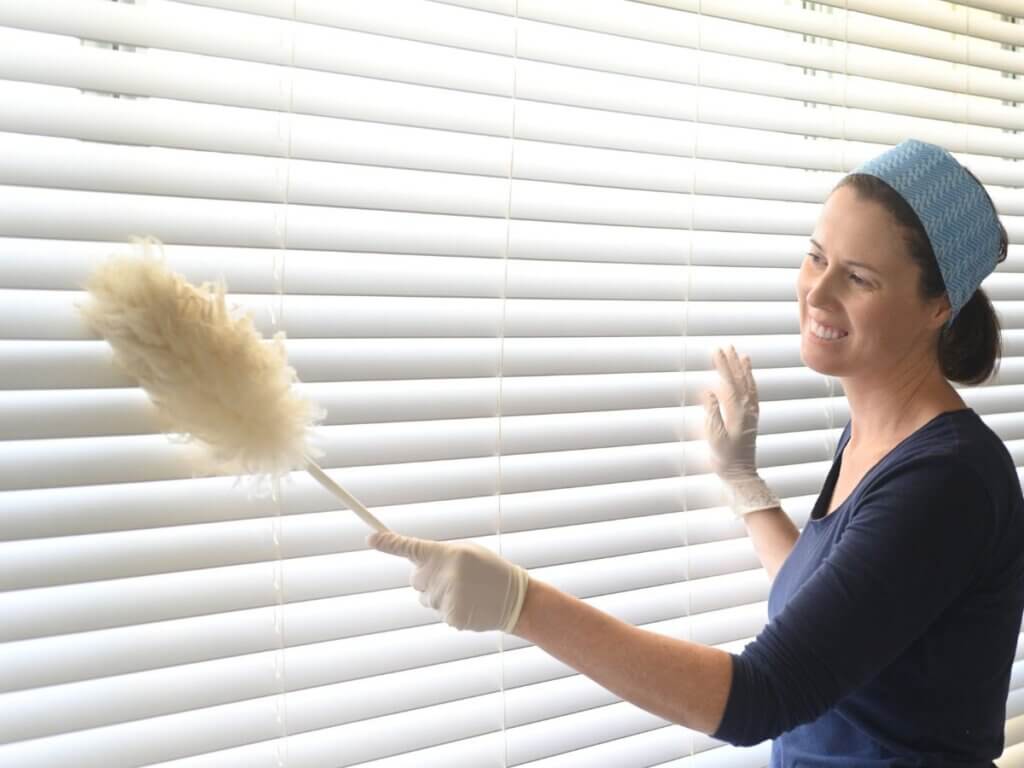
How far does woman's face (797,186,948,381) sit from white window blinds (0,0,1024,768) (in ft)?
0.65

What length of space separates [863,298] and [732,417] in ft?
0.92

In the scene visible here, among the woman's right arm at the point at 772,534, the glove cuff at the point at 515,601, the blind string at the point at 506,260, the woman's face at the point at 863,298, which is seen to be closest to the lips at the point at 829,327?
the woman's face at the point at 863,298

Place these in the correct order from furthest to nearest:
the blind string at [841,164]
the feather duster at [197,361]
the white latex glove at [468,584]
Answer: the blind string at [841,164]
the white latex glove at [468,584]
the feather duster at [197,361]

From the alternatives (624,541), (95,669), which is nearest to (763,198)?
(624,541)

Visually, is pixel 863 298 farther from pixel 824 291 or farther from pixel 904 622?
pixel 904 622

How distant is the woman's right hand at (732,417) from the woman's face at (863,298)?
143 mm

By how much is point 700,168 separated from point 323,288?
0.64 m

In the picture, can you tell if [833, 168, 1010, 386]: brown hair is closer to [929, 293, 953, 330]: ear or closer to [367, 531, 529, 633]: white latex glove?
[929, 293, 953, 330]: ear

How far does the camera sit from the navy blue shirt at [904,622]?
1.02m

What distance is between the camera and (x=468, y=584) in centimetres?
98

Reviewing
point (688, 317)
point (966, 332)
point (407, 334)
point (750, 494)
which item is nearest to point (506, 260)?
point (407, 334)

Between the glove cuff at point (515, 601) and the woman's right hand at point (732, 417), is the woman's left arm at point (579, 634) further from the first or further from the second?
the woman's right hand at point (732, 417)

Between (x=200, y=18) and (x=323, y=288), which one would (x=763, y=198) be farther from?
(x=200, y=18)

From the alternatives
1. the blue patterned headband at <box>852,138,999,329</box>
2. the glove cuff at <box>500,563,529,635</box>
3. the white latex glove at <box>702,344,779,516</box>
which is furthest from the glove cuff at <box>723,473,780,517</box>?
the glove cuff at <box>500,563,529,635</box>
